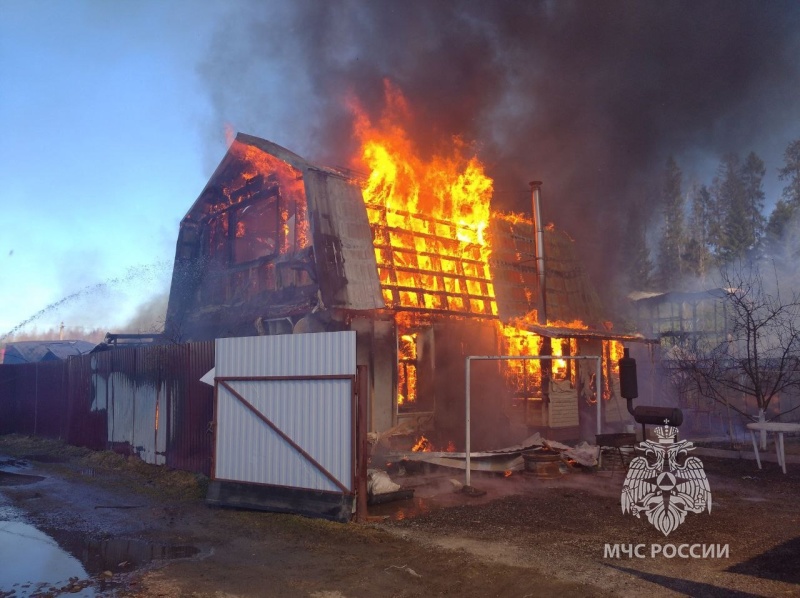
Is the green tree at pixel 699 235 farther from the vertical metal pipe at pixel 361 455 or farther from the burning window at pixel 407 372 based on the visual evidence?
the vertical metal pipe at pixel 361 455

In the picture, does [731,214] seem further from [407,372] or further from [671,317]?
[407,372]

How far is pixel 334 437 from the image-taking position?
856cm

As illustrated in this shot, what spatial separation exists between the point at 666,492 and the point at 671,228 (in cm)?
4506

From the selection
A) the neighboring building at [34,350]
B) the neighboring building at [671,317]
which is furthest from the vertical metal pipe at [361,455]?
the neighboring building at [34,350]

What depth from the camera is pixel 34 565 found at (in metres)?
6.69

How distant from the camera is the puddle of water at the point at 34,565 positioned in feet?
19.7

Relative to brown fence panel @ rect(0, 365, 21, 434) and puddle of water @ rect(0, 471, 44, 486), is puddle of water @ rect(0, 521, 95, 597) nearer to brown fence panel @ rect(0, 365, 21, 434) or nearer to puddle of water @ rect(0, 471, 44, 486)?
puddle of water @ rect(0, 471, 44, 486)

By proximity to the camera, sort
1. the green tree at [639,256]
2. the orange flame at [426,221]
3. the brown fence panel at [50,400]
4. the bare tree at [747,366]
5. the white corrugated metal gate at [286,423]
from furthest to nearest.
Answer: the green tree at [639,256] → the brown fence panel at [50,400] → the orange flame at [426,221] → the bare tree at [747,366] → the white corrugated metal gate at [286,423]

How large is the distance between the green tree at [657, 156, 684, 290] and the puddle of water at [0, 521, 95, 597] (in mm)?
47799

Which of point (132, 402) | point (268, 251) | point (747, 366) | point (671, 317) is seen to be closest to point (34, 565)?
point (132, 402)

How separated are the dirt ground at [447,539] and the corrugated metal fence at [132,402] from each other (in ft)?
3.84

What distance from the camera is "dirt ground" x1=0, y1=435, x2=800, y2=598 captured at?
5801 millimetres

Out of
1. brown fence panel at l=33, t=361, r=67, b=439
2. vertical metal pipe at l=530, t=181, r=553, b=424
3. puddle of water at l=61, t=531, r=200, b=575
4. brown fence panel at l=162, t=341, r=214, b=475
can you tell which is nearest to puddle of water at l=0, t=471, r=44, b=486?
brown fence panel at l=162, t=341, r=214, b=475

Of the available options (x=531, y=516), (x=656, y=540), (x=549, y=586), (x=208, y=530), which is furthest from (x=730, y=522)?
(x=208, y=530)
